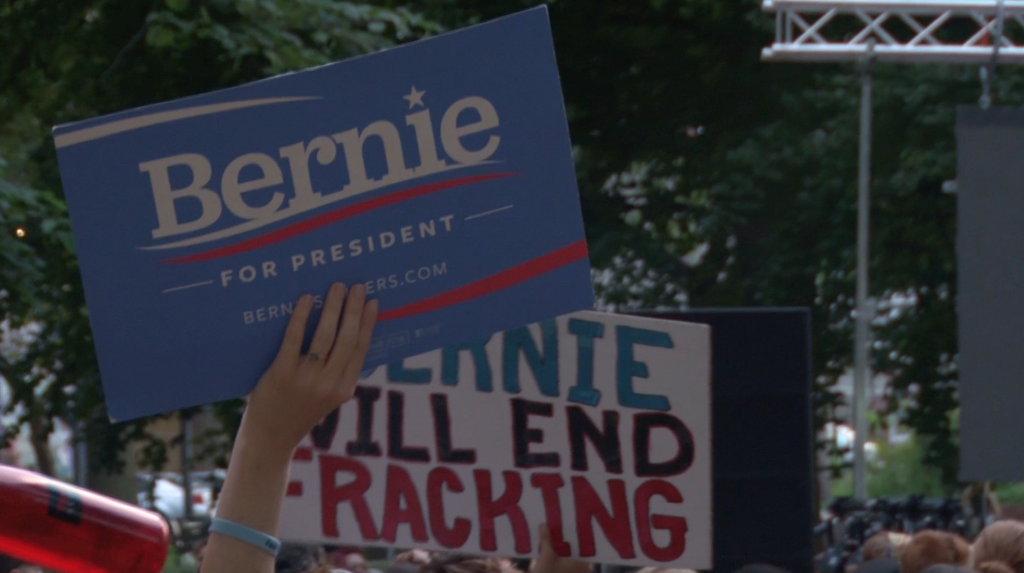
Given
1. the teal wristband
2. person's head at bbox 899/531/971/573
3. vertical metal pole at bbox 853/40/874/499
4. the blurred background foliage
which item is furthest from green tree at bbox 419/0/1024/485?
the teal wristband

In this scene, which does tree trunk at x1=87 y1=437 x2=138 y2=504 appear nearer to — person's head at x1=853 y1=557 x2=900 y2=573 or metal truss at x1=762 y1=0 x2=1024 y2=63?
metal truss at x1=762 y1=0 x2=1024 y2=63

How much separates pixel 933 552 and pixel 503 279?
10.8 feet

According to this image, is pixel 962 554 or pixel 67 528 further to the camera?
pixel 962 554

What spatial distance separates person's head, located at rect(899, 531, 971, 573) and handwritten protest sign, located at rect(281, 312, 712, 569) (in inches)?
52.0

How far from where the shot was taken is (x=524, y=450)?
3.74 meters

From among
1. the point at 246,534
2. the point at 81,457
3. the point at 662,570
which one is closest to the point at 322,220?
the point at 246,534

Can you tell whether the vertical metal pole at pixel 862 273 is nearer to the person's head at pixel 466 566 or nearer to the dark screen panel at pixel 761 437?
the dark screen panel at pixel 761 437

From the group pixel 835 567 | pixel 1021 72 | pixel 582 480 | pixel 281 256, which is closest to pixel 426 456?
pixel 582 480

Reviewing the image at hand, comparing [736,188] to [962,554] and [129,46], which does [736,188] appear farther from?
[962,554]

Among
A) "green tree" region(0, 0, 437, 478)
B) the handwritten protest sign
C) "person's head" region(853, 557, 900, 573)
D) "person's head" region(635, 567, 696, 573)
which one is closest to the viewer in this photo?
the handwritten protest sign

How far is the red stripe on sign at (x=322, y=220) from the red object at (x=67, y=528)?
0.39m

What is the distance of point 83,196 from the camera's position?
166 centimetres

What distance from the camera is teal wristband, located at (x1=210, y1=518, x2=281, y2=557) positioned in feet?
5.10

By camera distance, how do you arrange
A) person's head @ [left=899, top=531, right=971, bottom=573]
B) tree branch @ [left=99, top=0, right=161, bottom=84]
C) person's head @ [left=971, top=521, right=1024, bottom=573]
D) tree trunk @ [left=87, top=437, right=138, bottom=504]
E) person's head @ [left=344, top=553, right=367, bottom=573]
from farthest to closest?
tree trunk @ [left=87, top=437, right=138, bottom=504] < tree branch @ [left=99, top=0, right=161, bottom=84] < person's head @ [left=344, top=553, right=367, bottom=573] < person's head @ [left=899, top=531, right=971, bottom=573] < person's head @ [left=971, top=521, right=1024, bottom=573]
